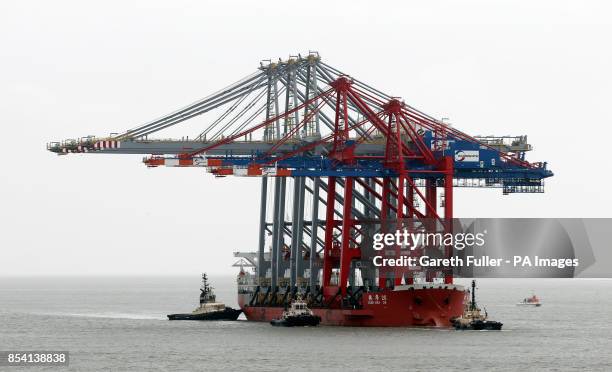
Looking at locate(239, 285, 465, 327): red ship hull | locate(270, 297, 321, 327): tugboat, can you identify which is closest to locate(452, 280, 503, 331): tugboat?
locate(239, 285, 465, 327): red ship hull

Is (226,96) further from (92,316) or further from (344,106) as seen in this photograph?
(92,316)

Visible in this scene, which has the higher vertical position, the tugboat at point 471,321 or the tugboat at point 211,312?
the tugboat at point 211,312

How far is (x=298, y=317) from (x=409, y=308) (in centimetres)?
856

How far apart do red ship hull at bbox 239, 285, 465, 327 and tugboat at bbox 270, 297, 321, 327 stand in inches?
97.9

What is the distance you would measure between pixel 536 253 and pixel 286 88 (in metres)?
29.9

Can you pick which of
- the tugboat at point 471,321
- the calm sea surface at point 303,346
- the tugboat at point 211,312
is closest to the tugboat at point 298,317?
the calm sea surface at point 303,346

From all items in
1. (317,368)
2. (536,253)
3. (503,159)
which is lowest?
(317,368)

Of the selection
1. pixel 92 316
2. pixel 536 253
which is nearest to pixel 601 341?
pixel 536 253

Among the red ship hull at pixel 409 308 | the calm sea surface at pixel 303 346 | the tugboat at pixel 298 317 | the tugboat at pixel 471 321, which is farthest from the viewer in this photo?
the tugboat at pixel 298 317

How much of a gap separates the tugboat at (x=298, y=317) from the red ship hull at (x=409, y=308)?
2.49 m

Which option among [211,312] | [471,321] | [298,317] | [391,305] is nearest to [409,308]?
[391,305]

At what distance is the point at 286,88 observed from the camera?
4542 inches

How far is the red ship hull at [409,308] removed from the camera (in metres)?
99.9

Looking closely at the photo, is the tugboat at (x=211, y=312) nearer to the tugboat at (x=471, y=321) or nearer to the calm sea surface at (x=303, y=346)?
the calm sea surface at (x=303, y=346)
